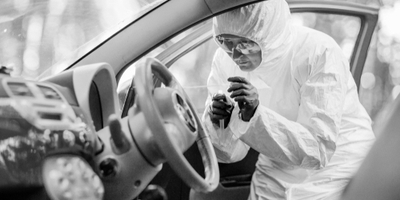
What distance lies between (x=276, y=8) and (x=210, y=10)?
0.39 meters

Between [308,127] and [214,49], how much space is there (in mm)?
1178

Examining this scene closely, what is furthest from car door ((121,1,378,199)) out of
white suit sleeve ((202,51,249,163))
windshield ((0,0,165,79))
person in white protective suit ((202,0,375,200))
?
windshield ((0,0,165,79))

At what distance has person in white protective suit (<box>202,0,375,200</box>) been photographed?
6.66 ft

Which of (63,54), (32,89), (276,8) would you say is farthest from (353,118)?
(32,89)

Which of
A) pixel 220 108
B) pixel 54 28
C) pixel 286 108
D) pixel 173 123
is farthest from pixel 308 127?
pixel 54 28

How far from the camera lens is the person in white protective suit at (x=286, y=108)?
2.03m

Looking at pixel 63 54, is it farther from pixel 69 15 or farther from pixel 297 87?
pixel 297 87

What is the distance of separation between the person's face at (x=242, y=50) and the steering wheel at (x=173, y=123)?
2.31ft

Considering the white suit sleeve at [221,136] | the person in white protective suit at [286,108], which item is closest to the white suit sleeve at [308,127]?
the person in white protective suit at [286,108]

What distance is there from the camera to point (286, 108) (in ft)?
7.38

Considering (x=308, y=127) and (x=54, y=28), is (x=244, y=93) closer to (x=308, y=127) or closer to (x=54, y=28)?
(x=308, y=127)

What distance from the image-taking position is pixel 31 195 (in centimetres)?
135

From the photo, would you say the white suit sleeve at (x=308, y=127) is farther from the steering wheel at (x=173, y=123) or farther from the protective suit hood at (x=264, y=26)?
the steering wheel at (x=173, y=123)

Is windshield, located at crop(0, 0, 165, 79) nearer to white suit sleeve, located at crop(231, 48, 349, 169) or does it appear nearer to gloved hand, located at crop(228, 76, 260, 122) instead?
gloved hand, located at crop(228, 76, 260, 122)
